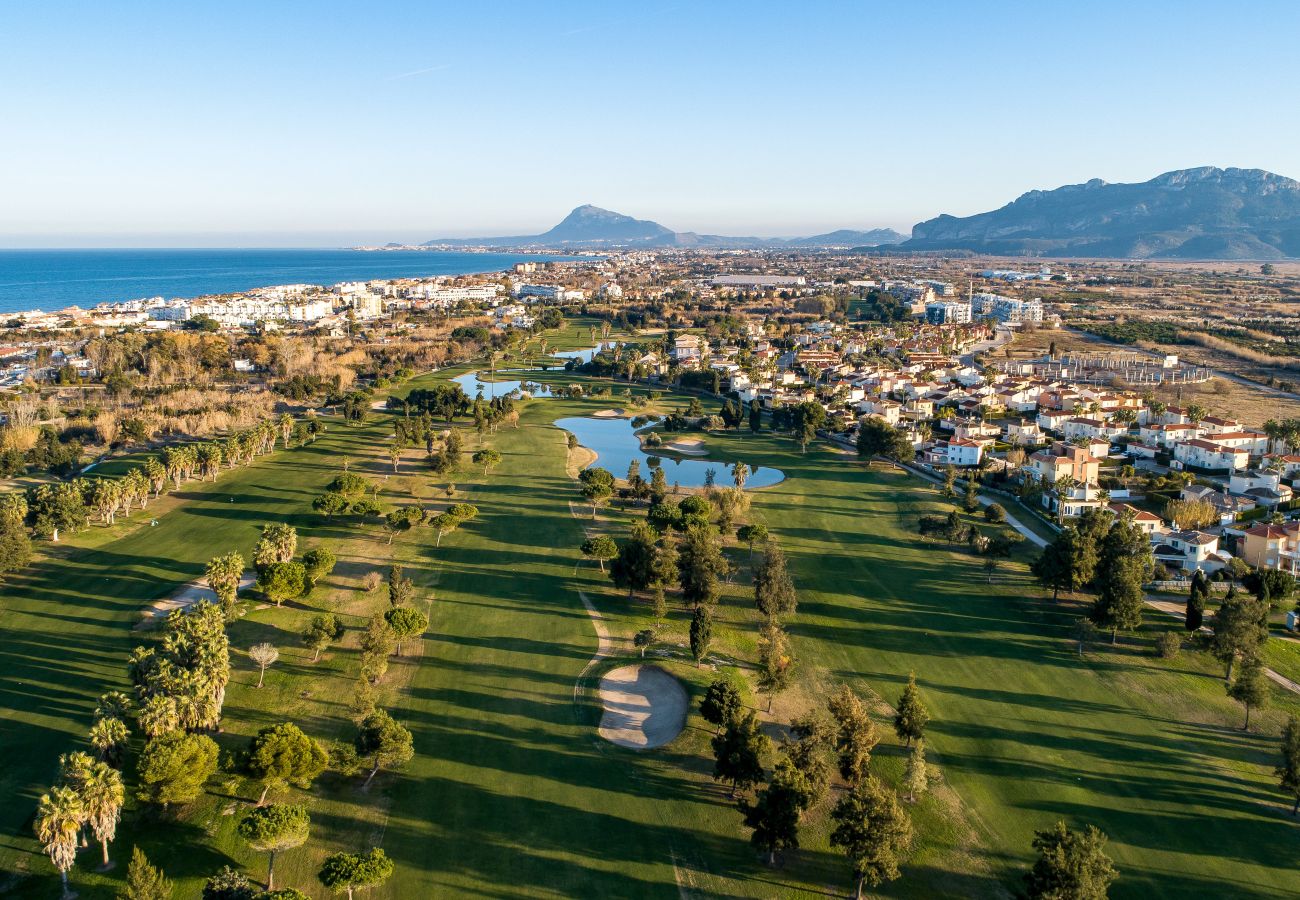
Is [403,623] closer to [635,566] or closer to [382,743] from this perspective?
[382,743]

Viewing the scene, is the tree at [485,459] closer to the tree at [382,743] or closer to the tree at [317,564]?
the tree at [317,564]

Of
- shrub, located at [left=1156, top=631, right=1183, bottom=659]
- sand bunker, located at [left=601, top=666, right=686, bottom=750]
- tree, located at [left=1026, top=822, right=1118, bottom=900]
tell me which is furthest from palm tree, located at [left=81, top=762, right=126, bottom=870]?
shrub, located at [left=1156, top=631, right=1183, bottom=659]

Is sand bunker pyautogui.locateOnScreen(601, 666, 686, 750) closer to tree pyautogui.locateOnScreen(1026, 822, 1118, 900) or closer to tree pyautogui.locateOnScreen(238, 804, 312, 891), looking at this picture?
tree pyautogui.locateOnScreen(238, 804, 312, 891)

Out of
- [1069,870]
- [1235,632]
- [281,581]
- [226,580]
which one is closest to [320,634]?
[281,581]

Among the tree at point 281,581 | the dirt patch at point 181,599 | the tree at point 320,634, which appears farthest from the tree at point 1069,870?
the dirt patch at point 181,599

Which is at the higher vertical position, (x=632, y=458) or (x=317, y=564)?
(x=317, y=564)
